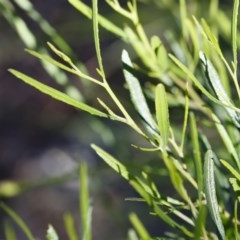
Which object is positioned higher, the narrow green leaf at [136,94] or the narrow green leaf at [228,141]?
the narrow green leaf at [136,94]

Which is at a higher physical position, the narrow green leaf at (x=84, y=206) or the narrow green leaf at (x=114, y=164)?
the narrow green leaf at (x=114, y=164)

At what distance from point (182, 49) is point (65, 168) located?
105 centimetres

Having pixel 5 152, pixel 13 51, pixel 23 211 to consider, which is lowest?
pixel 23 211

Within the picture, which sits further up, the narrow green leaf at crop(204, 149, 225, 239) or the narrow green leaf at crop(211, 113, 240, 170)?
the narrow green leaf at crop(204, 149, 225, 239)

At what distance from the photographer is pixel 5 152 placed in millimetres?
1421

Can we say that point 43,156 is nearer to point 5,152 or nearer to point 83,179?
point 5,152

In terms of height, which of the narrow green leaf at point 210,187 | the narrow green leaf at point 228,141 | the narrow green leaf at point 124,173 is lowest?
the narrow green leaf at point 228,141

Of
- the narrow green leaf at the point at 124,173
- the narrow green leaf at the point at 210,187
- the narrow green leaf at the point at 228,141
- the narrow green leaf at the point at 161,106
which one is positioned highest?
the narrow green leaf at the point at 161,106

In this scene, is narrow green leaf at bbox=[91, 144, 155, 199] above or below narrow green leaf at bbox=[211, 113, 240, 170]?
above

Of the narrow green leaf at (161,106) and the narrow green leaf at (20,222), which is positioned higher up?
the narrow green leaf at (161,106)

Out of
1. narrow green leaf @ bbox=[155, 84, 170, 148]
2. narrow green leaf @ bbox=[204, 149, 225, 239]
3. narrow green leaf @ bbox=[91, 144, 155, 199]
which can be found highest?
narrow green leaf @ bbox=[155, 84, 170, 148]

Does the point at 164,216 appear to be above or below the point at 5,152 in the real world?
above

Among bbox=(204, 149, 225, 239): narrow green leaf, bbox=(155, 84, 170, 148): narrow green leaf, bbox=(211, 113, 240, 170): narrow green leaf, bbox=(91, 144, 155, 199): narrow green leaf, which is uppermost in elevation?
bbox=(155, 84, 170, 148): narrow green leaf

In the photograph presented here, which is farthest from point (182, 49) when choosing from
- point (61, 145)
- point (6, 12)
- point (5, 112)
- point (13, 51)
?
point (61, 145)
